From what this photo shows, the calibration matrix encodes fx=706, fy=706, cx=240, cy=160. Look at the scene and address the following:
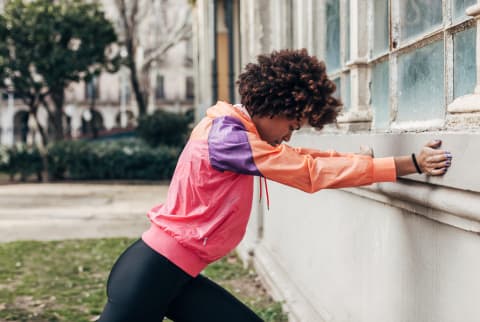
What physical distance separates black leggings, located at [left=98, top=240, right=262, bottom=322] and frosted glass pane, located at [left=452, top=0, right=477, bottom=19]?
141cm

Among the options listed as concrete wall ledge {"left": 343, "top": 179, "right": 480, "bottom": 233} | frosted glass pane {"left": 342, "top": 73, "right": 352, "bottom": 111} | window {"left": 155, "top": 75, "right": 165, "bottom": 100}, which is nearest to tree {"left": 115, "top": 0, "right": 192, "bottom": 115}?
window {"left": 155, "top": 75, "right": 165, "bottom": 100}

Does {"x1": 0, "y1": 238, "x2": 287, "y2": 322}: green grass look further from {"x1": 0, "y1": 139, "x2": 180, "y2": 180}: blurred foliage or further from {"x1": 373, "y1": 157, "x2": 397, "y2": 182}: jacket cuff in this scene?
{"x1": 0, "y1": 139, "x2": 180, "y2": 180}: blurred foliage

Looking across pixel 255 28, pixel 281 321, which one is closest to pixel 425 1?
pixel 281 321

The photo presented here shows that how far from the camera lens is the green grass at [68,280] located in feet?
18.3

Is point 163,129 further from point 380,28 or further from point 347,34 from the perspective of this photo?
point 380,28

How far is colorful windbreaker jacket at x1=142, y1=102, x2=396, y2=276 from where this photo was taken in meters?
2.44

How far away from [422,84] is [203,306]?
1.40 m

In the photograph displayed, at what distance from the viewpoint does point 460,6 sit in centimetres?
271

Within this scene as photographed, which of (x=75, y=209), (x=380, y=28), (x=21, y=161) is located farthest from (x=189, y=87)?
(x=380, y=28)

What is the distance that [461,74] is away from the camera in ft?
8.98

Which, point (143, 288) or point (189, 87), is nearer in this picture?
point (143, 288)

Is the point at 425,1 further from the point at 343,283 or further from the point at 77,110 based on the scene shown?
the point at 77,110

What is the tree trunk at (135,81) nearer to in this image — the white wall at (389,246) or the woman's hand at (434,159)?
the white wall at (389,246)

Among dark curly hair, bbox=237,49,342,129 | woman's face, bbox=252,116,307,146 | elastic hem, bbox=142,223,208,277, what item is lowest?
elastic hem, bbox=142,223,208,277
